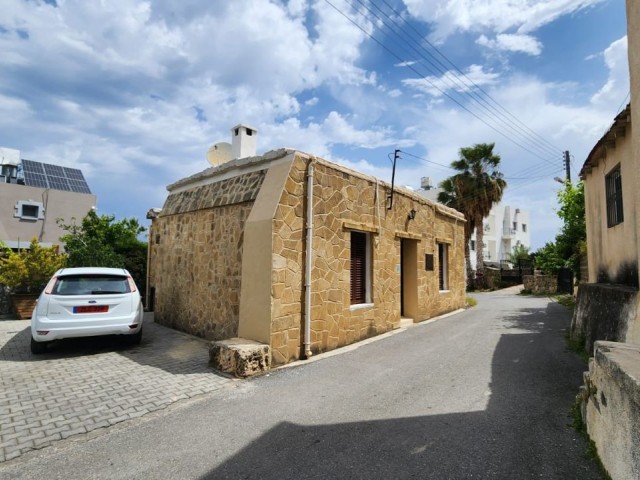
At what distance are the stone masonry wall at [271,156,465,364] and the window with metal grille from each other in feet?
14.4

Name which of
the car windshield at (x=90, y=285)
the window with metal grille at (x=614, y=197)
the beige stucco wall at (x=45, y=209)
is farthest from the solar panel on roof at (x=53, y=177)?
the window with metal grille at (x=614, y=197)

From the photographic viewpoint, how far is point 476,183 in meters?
25.5

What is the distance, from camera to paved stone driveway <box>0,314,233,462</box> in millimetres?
3893

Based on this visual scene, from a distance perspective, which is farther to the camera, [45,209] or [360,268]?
[45,209]

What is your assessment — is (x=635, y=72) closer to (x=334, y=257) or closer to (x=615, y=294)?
(x=615, y=294)

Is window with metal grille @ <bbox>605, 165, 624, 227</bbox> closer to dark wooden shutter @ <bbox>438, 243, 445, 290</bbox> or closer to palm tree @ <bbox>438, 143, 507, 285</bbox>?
dark wooden shutter @ <bbox>438, 243, 445, 290</bbox>

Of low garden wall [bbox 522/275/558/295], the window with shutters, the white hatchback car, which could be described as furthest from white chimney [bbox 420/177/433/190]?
the white hatchback car

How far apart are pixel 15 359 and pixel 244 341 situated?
13.0 ft

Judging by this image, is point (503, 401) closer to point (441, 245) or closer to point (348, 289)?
point (348, 289)

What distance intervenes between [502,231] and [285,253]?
4714 centimetres

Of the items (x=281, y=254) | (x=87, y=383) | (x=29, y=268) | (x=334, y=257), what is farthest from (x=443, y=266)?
(x=29, y=268)

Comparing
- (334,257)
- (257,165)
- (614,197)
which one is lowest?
(334,257)

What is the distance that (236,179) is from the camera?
7.61m

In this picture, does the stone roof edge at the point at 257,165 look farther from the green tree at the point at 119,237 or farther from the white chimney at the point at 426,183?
the white chimney at the point at 426,183
